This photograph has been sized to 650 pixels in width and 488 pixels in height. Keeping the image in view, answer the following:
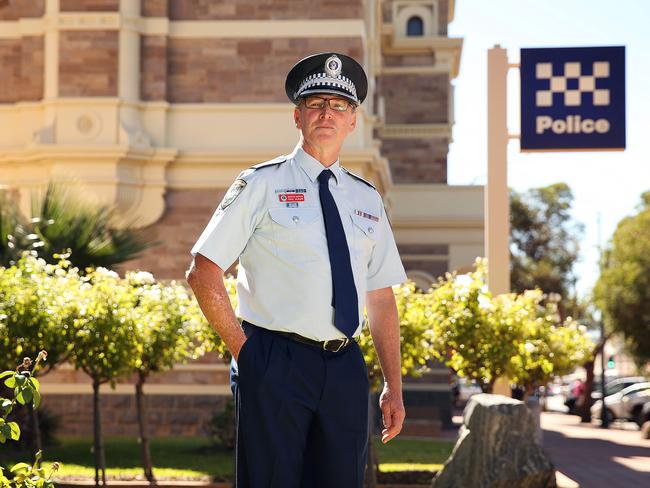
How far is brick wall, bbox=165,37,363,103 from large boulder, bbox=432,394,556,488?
34.4 feet

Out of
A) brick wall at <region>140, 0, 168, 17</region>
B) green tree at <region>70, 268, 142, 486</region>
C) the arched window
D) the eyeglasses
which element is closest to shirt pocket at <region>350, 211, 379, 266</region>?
the eyeglasses

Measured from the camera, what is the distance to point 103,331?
1095 centimetres

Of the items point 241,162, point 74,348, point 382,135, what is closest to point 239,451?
point 74,348

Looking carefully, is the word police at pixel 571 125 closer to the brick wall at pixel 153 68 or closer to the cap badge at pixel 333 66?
the cap badge at pixel 333 66

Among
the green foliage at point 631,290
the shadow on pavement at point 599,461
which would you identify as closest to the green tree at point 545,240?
the green foliage at point 631,290

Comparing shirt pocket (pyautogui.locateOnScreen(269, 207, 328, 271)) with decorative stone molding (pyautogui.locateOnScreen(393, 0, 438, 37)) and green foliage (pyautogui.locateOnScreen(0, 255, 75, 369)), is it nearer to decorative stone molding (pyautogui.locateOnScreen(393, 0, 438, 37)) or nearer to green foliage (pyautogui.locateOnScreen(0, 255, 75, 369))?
green foliage (pyautogui.locateOnScreen(0, 255, 75, 369))

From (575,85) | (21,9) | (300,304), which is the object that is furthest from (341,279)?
(21,9)

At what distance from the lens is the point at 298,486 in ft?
13.2

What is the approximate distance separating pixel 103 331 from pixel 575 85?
17.7 ft

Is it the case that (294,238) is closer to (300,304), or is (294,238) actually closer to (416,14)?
(300,304)

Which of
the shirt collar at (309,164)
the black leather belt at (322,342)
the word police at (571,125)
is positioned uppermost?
the word police at (571,125)

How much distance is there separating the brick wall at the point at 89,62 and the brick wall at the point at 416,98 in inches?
537

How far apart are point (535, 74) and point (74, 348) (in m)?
5.47

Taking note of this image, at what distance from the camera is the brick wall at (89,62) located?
1997cm
